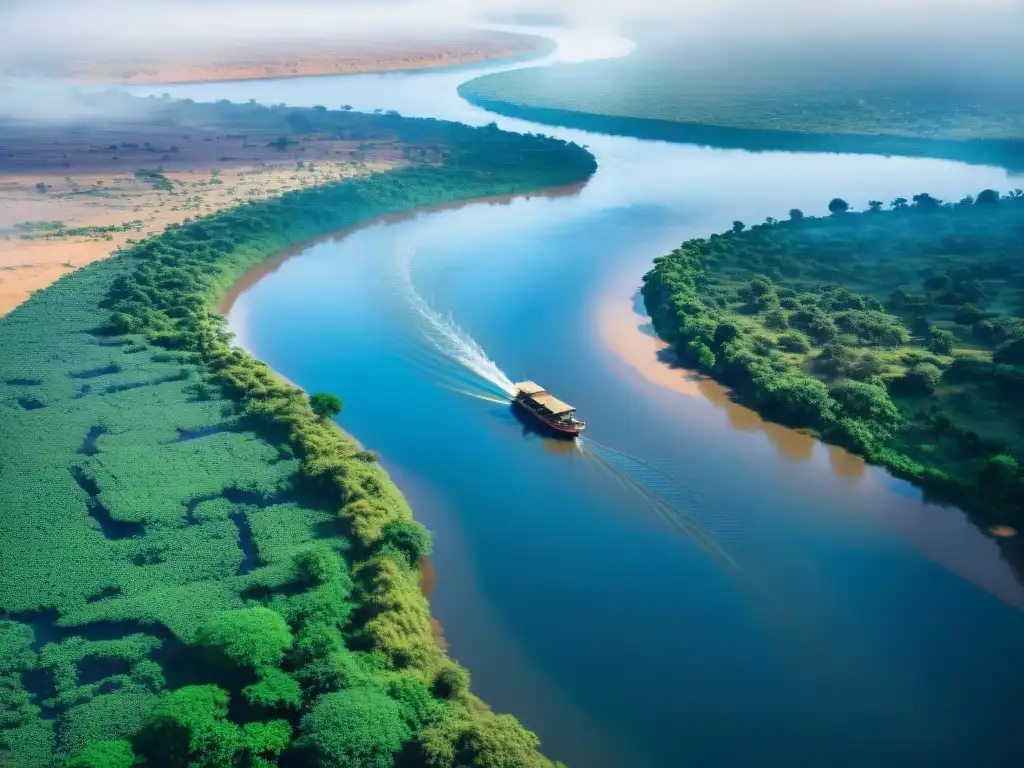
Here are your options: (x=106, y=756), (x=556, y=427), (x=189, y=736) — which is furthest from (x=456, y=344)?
(x=106, y=756)

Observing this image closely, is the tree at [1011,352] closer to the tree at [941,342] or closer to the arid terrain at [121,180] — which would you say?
the tree at [941,342]

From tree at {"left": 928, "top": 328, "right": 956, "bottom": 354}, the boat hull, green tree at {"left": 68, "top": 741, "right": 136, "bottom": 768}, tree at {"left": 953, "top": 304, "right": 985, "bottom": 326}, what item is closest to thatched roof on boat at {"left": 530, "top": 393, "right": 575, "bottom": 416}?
the boat hull

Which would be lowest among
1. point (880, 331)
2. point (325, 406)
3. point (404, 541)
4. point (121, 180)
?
point (404, 541)

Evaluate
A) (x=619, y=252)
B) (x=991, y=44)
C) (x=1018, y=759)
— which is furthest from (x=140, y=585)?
(x=991, y=44)

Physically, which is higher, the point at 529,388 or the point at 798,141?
the point at 798,141

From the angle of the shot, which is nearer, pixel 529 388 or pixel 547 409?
pixel 547 409

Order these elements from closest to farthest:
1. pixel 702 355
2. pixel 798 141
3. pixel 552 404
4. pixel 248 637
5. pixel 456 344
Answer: pixel 248 637, pixel 552 404, pixel 702 355, pixel 456 344, pixel 798 141

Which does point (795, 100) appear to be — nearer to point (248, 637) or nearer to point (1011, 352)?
point (1011, 352)

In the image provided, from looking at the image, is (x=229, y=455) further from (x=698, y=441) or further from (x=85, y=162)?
(x=85, y=162)
